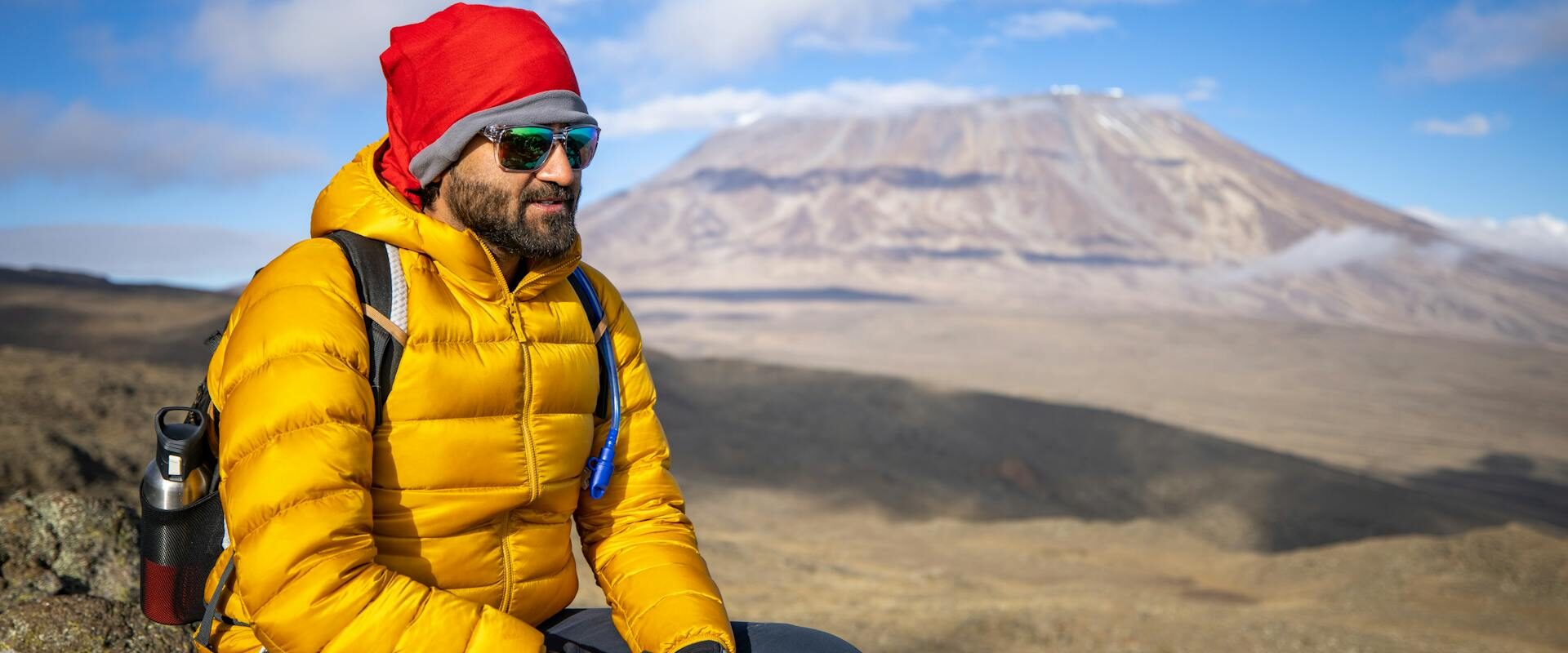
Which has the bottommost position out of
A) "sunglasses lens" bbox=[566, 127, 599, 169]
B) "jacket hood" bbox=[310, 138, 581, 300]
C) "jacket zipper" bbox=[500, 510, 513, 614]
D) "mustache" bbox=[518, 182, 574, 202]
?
"jacket zipper" bbox=[500, 510, 513, 614]

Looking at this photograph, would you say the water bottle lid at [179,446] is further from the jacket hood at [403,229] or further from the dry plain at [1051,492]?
the dry plain at [1051,492]

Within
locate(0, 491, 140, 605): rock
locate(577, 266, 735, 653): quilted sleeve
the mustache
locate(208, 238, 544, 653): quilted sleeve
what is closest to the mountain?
locate(0, 491, 140, 605): rock

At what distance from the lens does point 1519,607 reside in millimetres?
7695

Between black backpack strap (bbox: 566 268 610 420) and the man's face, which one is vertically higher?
the man's face

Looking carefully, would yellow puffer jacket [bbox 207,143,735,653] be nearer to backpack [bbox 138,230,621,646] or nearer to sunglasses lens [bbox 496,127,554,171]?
backpack [bbox 138,230,621,646]

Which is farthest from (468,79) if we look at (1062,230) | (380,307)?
(1062,230)

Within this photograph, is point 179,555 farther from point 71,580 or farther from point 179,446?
point 71,580

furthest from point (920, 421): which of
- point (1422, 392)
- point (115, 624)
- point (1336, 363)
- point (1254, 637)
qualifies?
point (1336, 363)

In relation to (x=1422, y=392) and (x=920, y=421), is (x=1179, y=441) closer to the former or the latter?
(x=920, y=421)

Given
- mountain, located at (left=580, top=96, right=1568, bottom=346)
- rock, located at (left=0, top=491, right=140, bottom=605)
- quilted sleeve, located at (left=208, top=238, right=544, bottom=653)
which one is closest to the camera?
quilted sleeve, located at (left=208, top=238, right=544, bottom=653)

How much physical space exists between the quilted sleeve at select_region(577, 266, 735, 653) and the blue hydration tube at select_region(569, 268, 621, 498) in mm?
28

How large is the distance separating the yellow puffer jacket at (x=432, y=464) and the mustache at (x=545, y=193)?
104mm

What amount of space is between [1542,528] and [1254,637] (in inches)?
483

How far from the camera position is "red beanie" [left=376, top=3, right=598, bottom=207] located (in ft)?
5.54
